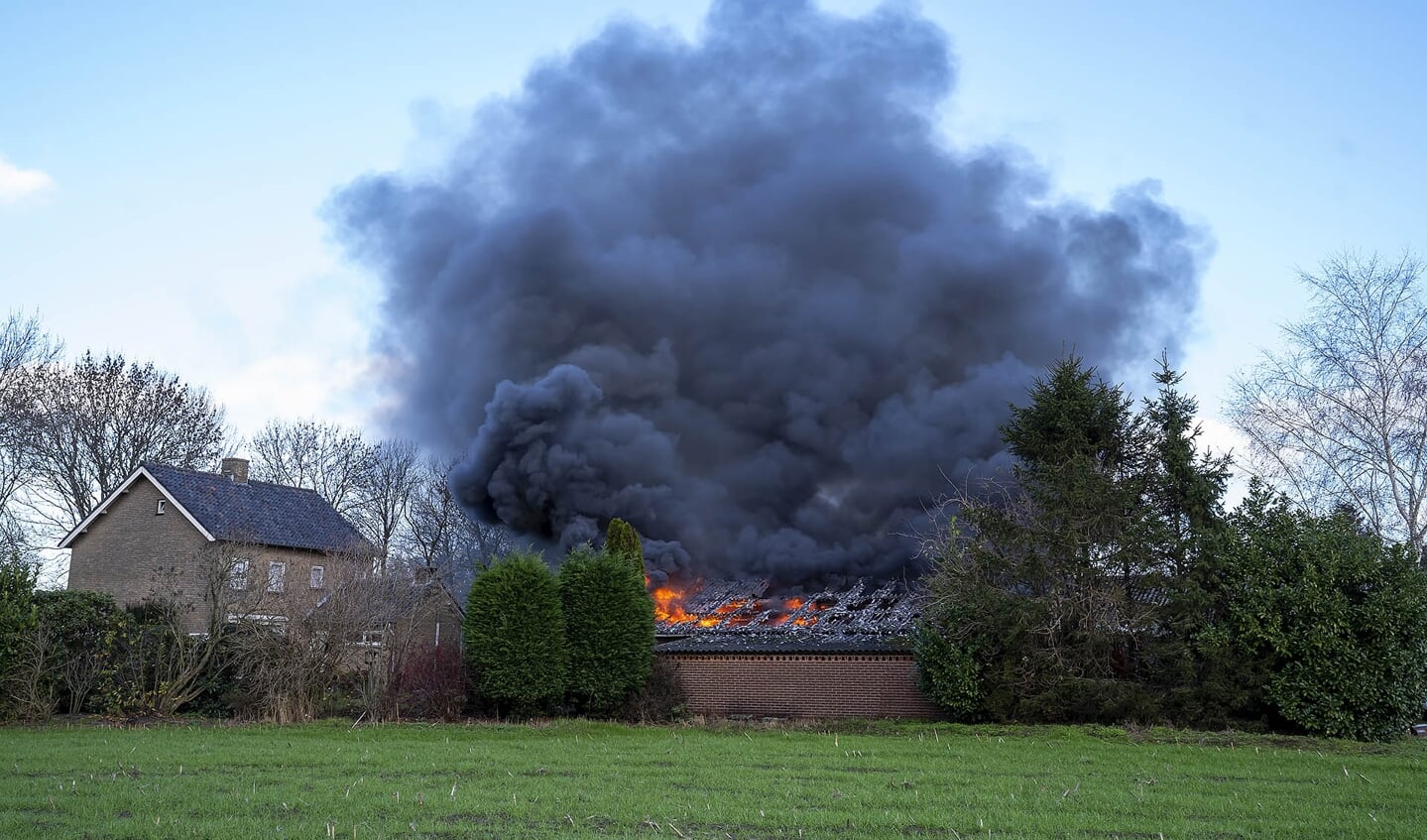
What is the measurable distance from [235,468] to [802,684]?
802 inches

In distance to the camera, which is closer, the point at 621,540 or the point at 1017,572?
the point at 1017,572

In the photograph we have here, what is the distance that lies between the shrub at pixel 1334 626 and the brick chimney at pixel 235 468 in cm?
2695

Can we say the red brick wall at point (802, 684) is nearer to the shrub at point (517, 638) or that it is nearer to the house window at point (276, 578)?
the shrub at point (517, 638)

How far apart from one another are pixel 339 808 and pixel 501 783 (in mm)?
1849

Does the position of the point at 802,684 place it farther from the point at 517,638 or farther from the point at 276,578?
the point at 276,578

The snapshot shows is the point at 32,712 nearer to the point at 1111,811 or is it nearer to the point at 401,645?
the point at 401,645

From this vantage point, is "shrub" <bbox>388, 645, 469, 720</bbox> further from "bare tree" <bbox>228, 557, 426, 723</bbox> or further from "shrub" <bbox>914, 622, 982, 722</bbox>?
"shrub" <bbox>914, 622, 982, 722</bbox>

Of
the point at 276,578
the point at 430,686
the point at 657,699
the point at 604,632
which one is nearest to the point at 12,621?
the point at 276,578

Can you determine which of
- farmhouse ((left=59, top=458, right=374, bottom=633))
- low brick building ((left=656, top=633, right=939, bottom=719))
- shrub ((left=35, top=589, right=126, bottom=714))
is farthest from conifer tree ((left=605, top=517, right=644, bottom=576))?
shrub ((left=35, top=589, right=126, bottom=714))

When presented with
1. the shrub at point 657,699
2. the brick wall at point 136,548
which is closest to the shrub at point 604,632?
the shrub at point 657,699

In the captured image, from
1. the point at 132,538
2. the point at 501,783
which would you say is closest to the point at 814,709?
the point at 501,783

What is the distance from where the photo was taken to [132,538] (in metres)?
28.1

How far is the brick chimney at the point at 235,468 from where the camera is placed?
30734 mm

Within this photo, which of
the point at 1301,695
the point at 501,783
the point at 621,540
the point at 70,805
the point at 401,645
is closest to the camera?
the point at 70,805
